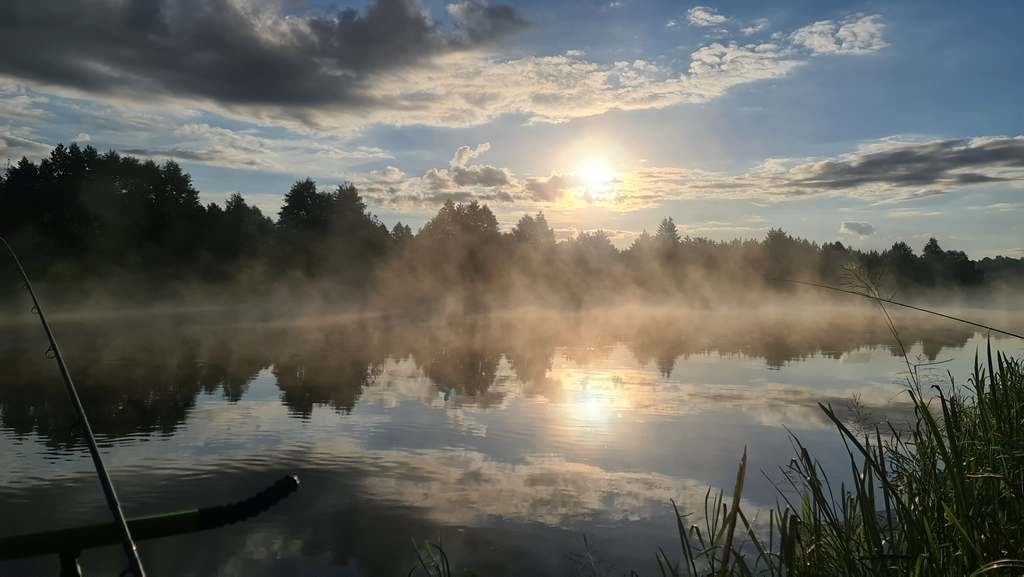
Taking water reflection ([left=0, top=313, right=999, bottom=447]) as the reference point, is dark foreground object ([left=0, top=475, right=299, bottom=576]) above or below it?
above

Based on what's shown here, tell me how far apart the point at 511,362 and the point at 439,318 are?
23.7m

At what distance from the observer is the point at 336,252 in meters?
74.4

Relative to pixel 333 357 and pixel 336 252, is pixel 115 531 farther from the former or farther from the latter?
pixel 336 252

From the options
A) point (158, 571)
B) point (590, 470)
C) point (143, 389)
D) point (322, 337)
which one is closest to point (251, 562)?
point (158, 571)

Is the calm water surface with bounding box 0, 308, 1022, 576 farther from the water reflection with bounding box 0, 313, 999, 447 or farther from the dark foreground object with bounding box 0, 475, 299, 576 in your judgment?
the dark foreground object with bounding box 0, 475, 299, 576

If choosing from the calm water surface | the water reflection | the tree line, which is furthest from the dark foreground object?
the tree line

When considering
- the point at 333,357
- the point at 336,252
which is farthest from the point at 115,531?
the point at 336,252

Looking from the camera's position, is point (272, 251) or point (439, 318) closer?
point (439, 318)

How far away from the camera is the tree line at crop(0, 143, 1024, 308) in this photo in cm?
5481

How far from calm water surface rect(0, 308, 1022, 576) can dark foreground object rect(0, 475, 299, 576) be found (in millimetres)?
4480

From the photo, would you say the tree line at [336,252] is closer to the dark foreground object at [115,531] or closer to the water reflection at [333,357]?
the water reflection at [333,357]

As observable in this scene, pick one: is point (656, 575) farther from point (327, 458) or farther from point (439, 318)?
point (439, 318)

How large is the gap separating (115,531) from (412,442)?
10.7 m

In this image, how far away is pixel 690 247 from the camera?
366 feet
